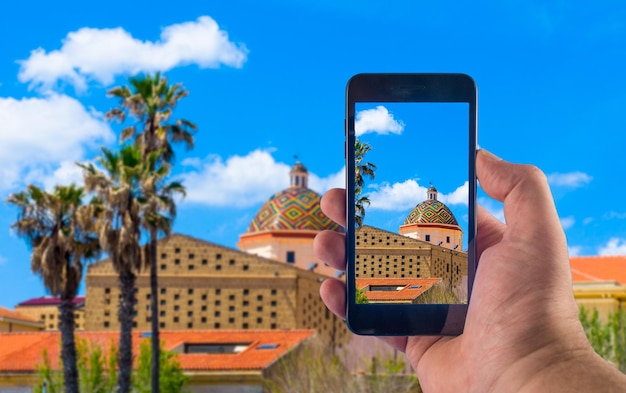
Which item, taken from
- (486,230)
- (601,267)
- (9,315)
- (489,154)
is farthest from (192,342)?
(489,154)

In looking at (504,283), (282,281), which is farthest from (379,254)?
(282,281)

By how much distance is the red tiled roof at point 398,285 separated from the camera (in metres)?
3.07

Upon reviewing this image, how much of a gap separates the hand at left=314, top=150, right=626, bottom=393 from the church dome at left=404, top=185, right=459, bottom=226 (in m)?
0.32

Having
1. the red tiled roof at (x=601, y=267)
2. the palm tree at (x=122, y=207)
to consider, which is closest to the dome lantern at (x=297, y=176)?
the red tiled roof at (x=601, y=267)

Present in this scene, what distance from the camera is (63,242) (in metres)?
29.9

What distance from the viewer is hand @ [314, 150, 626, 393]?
224cm

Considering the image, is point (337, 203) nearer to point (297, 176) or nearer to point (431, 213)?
point (431, 213)

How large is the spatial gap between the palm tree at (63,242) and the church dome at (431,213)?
2727cm

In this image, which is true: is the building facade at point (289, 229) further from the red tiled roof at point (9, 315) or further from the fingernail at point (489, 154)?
the fingernail at point (489, 154)

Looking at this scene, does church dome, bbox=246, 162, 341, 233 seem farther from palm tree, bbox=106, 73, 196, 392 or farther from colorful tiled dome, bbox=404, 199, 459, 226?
colorful tiled dome, bbox=404, 199, 459, 226

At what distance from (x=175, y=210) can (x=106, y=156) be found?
9.49 ft

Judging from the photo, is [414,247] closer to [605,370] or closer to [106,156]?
[605,370]

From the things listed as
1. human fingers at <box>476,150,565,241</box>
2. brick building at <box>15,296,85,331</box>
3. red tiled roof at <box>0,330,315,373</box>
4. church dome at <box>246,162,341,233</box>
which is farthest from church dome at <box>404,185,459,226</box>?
brick building at <box>15,296,85,331</box>

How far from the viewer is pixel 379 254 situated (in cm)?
318
